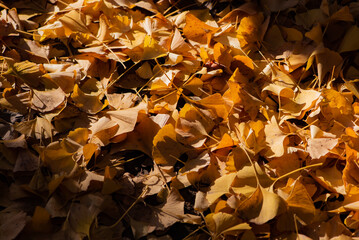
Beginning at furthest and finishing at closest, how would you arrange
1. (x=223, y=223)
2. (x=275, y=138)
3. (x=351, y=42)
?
(x=351, y=42), (x=275, y=138), (x=223, y=223)

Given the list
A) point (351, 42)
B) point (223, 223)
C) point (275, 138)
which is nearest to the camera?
point (223, 223)

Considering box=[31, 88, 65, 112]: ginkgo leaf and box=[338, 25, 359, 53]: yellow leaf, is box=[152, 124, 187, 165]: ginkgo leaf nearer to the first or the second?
box=[31, 88, 65, 112]: ginkgo leaf

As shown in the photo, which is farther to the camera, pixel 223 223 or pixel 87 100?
pixel 87 100

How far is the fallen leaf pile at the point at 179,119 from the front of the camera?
2.42 feet

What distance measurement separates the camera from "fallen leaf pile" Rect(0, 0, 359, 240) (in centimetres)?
74

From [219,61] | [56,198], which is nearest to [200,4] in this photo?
[219,61]

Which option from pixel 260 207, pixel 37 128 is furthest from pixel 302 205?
pixel 37 128

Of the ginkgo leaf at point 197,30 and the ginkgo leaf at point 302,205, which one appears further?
the ginkgo leaf at point 197,30

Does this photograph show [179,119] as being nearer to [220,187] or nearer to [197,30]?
Result: [220,187]

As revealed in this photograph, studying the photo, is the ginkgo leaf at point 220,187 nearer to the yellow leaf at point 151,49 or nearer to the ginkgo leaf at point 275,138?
the ginkgo leaf at point 275,138

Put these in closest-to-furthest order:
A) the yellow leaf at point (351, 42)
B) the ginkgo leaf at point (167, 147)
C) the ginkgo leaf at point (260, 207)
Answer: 1. the ginkgo leaf at point (260, 207)
2. the ginkgo leaf at point (167, 147)
3. the yellow leaf at point (351, 42)

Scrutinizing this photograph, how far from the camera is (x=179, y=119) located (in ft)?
→ 2.79

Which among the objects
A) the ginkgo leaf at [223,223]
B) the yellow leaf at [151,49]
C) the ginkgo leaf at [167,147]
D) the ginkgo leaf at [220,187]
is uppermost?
the yellow leaf at [151,49]

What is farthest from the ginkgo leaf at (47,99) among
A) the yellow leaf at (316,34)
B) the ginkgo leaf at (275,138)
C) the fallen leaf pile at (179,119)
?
the yellow leaf at (316,34)
